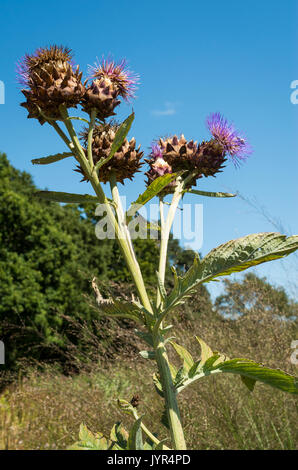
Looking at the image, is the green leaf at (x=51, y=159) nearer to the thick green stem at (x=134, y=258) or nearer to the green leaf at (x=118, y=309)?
the thick green stem at (x=134, y=258)

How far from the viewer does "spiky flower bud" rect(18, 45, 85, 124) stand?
39.6 inches

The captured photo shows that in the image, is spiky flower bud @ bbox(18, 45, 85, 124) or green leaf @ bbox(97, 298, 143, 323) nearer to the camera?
green leaf @ bbox(97, 298, 143, 323)

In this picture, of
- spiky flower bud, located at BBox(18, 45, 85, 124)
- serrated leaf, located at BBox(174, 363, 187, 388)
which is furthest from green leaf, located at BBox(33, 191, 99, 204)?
serrated leaf, located at BBox(174, 363, 187, 388)

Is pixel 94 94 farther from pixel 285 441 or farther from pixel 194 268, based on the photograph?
pixel 285 441

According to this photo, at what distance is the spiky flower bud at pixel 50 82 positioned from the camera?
3.30 feet

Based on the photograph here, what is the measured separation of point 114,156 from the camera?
1.07 m

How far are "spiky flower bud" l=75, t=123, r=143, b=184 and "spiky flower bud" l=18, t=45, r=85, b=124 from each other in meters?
0.11

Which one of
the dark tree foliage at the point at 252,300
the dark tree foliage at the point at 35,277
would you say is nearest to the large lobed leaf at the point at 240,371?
the dark tree foliage at the point at 252,300

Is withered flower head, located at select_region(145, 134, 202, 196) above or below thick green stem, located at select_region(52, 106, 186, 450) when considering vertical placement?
above

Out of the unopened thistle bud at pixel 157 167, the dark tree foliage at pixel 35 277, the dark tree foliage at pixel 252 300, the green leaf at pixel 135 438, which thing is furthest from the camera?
the dark tree foliage at pixel 35 277

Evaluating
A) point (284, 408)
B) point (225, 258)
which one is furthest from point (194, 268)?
point (284, 408)

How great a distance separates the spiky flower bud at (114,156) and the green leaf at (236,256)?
0.37 m

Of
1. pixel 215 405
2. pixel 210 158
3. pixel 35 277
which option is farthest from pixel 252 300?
pixel 35 277

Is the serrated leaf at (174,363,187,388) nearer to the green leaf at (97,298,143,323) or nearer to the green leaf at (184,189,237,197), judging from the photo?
the green leaf at (97,298,143,323)
